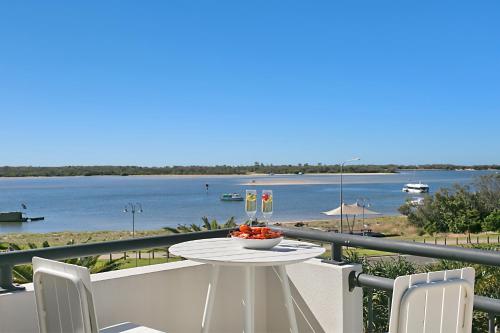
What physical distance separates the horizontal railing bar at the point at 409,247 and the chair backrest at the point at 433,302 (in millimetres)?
363

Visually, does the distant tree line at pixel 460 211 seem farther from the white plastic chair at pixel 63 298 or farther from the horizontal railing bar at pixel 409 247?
the white plastic chair at pixel 63 298

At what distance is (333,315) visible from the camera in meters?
2.74

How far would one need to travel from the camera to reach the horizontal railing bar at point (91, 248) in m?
2.06

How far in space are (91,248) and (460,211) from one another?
37971 millimetres

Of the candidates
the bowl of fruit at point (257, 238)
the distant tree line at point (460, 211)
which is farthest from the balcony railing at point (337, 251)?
the distant tree line at point (460, 211)

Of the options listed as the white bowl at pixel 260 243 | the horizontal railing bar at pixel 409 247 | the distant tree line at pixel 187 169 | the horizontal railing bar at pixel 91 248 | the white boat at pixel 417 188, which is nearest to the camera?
the horizontal railing bar at pixel 409 247

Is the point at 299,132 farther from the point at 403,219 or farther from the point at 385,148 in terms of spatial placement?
the point at 403,219

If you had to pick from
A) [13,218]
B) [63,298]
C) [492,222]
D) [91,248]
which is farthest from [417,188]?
[63,298]

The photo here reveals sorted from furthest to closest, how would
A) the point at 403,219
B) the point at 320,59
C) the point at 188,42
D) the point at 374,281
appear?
the point at 403,219 < the point at 320,59 < the point at 188,42 < the point at 374,281

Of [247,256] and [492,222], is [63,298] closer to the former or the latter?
[247,256]

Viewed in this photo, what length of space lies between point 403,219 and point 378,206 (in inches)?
613

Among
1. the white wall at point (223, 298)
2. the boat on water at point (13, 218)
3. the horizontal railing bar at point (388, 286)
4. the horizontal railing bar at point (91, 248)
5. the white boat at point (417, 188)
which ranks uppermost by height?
the horizontal railing bar at point (91, 248)

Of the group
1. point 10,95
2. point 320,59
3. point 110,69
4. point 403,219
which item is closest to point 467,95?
→ point 403,219

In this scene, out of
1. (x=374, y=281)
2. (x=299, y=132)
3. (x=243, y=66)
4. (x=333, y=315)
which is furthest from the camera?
(x=299, y=132)
